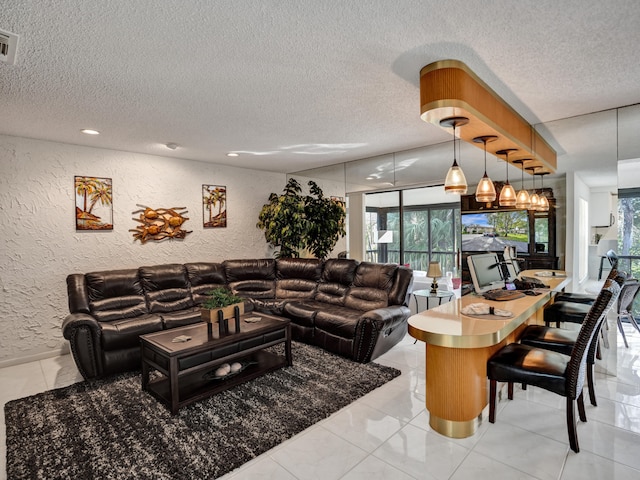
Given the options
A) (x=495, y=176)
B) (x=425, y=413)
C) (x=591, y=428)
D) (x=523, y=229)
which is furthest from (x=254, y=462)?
(x=495, y=176)

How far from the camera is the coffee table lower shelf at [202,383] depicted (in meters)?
2.71

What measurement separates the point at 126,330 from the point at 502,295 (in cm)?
358

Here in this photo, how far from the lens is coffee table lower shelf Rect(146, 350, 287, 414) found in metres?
2.71

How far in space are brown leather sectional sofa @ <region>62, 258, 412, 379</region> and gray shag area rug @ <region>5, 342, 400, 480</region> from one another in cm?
35

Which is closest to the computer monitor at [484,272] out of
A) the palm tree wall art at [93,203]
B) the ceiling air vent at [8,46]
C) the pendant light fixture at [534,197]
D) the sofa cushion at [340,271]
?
the pendant light fixture at [534,197]

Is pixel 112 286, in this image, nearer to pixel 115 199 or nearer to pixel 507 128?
pixel 115 199

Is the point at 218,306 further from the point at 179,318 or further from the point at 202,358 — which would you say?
the point at 179,318

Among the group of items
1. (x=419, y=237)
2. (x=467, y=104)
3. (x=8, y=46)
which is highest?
(x=8, y=46)

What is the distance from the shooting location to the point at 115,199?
4.43 meters

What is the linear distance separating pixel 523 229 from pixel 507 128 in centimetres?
136

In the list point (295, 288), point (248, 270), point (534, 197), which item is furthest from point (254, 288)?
point (534, 197)

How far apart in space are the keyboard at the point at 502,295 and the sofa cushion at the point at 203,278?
342 cm

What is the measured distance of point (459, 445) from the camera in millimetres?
2207

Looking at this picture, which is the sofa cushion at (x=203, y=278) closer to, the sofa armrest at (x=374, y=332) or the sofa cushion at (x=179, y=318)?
the sofa cushion at (x=179, y=318)
